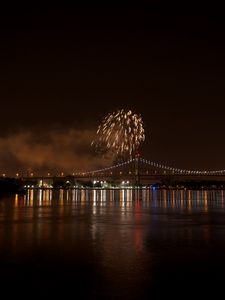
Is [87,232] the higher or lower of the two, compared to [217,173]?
lower

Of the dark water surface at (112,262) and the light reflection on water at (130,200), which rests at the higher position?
the light reflection on water at (130,200)

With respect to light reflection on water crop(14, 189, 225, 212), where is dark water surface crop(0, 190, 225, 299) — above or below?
below

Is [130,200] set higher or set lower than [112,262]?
higher

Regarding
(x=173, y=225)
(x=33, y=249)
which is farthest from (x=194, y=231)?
(x=33, y=249)

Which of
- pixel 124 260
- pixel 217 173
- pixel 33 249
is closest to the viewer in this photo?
pixel 124 260

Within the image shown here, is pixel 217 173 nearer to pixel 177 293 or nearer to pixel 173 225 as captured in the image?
pixel 173 225

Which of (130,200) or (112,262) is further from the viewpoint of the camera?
(130,200)

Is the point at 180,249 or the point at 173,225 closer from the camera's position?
the point at 180,249

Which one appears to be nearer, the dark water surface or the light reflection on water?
the dark water surface

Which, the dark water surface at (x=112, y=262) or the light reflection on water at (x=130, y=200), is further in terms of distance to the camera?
the light reflection on water at (x=130, y=200)

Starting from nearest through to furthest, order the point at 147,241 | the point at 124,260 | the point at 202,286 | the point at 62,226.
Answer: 1. the point at 202,286
2. the point at 124,260
3. the point at 147,241
4. the point at 62,226
